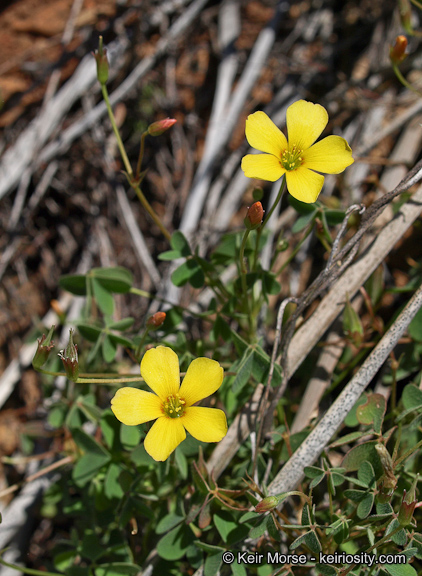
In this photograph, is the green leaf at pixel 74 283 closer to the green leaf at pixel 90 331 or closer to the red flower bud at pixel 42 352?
the green leaf at pixel 90 331

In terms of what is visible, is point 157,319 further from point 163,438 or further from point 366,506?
point 366,506

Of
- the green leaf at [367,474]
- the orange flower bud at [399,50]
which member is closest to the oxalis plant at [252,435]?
the green leaf at [367,474]

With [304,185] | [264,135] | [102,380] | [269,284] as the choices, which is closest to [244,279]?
[269,284]

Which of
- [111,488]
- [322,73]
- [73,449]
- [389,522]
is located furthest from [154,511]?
[322,73]

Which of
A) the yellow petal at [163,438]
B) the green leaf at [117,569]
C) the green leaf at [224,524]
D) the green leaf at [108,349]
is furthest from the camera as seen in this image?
the green leaf at [108,349]

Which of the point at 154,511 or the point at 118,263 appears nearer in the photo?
the point at 154,511

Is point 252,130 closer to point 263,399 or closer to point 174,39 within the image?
point 263,399

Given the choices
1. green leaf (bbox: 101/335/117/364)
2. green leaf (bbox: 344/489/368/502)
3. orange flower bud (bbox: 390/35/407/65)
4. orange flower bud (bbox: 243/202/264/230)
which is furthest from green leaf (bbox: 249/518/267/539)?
orange flower bud (bbox: 390/35/407/65)
